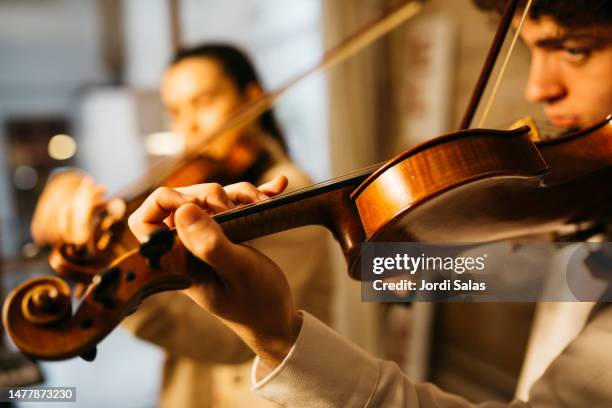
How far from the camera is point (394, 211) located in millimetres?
377

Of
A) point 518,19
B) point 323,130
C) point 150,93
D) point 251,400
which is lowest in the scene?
point 251,400

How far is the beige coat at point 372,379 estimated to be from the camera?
409 millimetres

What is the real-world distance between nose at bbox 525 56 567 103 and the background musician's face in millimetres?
623

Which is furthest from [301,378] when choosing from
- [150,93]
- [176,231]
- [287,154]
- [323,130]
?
[150,93]

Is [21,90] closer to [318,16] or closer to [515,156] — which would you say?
[318,16]

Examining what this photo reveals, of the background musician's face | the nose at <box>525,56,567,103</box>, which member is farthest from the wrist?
the background musician's face

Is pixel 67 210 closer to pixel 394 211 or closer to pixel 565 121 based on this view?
pixel 394 211

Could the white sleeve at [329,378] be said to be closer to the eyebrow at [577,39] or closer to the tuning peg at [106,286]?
the tuning peg at [106,286]

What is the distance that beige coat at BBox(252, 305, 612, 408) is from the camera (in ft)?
1.34

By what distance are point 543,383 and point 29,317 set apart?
0.46 m

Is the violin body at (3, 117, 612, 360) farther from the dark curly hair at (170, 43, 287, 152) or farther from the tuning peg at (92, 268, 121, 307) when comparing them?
the dark curly hair at (170, 43, 287, 152)

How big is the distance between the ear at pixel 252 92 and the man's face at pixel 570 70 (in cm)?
63

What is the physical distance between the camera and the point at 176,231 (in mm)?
342

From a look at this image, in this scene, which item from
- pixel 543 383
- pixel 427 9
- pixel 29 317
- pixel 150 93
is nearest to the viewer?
pixel 29 317
